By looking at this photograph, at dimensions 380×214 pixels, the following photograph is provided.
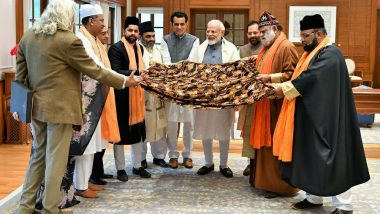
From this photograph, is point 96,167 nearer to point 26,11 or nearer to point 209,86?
point 209,86

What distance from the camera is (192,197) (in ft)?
14.3

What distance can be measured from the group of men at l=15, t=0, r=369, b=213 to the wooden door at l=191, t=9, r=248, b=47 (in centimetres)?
639

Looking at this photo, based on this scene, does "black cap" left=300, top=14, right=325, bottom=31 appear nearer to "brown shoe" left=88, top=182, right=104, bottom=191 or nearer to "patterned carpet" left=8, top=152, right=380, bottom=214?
"patterned carpet" left=8, top=152, right=380, bottom=214

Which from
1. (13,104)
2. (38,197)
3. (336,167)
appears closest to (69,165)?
(38,197)

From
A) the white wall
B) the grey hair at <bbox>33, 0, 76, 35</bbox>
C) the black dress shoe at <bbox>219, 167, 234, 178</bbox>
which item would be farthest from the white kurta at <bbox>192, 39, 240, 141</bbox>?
the white wall

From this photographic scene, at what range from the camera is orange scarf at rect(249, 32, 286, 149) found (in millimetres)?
4383

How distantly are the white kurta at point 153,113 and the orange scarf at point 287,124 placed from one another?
143 centimetres

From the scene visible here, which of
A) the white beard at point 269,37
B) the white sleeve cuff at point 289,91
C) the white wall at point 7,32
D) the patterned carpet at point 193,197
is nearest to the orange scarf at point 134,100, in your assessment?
the patterned carpet at point 193,197

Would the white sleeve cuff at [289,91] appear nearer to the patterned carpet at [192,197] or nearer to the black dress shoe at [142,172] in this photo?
the patterned carpet at [192,197]

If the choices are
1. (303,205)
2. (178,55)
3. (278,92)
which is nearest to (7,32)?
(178,55)

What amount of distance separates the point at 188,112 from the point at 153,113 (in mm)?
462

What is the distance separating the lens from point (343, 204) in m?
3.84

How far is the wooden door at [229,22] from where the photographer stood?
38.8ft

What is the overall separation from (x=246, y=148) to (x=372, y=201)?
3.77 feet
